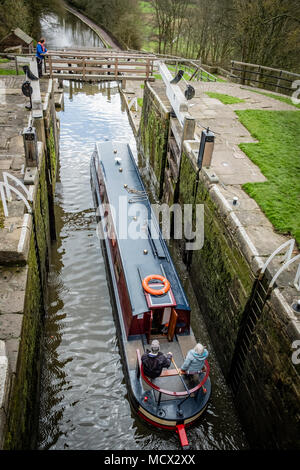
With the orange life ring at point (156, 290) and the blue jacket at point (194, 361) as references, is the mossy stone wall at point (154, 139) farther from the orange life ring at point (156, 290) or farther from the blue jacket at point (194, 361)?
the blue jacket at point (194, 361)

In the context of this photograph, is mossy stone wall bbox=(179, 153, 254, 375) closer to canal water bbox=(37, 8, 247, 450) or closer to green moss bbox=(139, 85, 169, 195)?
canal water bbox=(37, 8, 247, 450)

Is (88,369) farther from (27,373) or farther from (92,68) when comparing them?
(92,68)

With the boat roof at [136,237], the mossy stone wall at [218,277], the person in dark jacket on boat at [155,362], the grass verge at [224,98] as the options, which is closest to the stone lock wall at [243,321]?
the mossy stone wall at [218,277]

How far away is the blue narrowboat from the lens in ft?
23.0

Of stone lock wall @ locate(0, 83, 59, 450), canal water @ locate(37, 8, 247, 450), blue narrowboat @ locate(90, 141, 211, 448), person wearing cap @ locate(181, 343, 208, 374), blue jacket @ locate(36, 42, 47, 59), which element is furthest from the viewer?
blue jacket @ locate(36, 42, 47, 59)

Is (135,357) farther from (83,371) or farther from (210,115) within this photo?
(210,115)

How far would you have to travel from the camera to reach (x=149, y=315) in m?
7.63

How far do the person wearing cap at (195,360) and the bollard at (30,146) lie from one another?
20.2 feet

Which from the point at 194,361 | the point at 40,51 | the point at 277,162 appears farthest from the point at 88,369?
the point at 40,51

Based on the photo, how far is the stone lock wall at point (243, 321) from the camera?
582 centimetres

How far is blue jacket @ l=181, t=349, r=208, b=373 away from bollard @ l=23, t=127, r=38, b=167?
20.2 feet

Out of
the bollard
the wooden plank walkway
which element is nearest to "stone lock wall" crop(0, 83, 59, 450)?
the bollard

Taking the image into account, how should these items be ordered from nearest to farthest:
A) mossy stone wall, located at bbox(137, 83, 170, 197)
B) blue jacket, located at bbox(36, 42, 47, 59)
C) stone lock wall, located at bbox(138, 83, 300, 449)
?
stone lock wall, located at bbox(138, 83, 300, 449)
mossy stone wall, located at bbox(137, 83, 170, 197)
blue jacket, located at bbox(36, 42, 47, 59)
